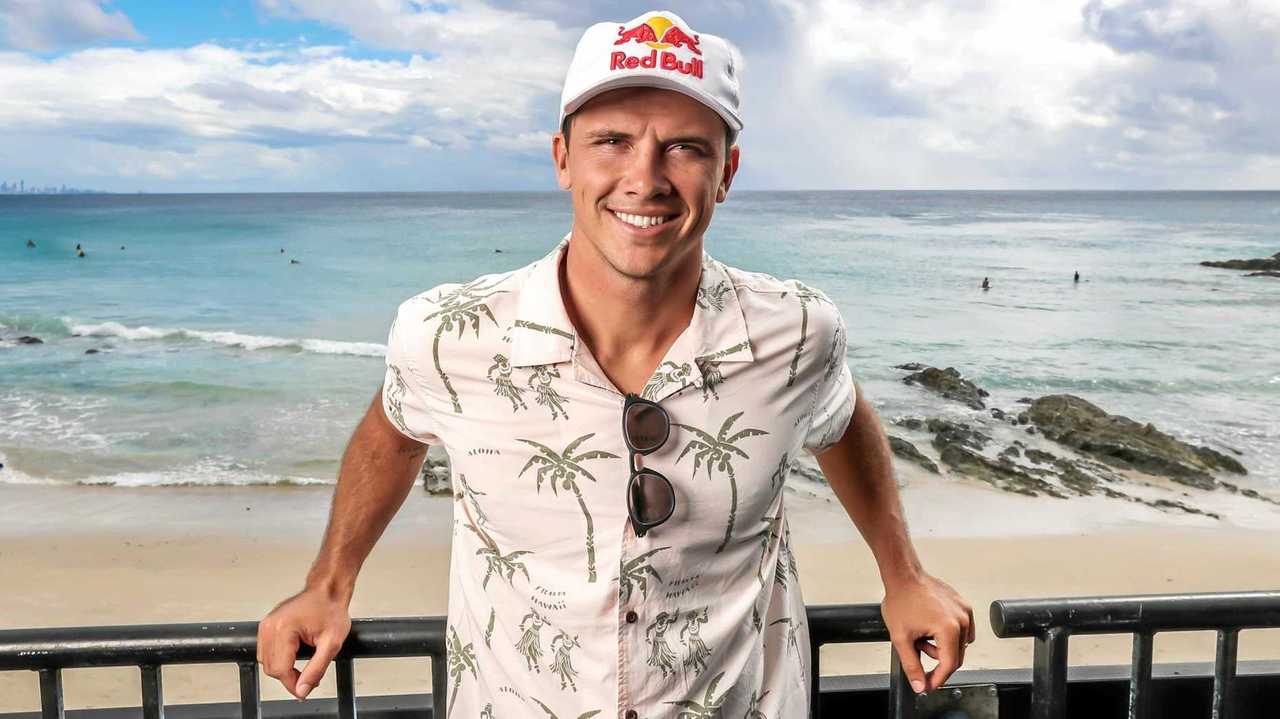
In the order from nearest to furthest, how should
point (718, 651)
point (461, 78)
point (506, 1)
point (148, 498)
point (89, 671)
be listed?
point (718, 651) → point (89, 671) → point (148, 498) → point (506, 1) → point (461, 78)

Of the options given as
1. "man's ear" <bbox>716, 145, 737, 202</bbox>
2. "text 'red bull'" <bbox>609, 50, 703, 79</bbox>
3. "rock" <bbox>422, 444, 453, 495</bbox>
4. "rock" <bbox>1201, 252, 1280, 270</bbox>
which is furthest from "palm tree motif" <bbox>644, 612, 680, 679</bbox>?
"rock" <bbox>1201, 252, 1280, 270</bbox>

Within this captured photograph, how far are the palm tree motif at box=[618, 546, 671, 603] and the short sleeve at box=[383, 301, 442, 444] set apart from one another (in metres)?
0.33

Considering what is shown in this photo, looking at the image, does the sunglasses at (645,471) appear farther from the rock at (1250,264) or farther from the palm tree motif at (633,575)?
the rock at (1250,264)

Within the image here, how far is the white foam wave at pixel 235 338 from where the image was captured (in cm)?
2156

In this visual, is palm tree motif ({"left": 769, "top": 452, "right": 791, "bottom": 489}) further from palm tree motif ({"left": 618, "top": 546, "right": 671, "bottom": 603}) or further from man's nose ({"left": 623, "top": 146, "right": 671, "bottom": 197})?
man's nose ({"left": 623, "top": 146, "right": 671, "bottom": 197})

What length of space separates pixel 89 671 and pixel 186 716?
200 inches

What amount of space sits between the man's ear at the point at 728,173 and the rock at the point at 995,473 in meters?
10.2

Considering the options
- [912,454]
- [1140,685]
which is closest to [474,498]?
[1140,685]

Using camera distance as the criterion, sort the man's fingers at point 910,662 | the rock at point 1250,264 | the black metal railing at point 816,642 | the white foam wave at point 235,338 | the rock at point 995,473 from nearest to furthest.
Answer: the black metal railing at point 816,642 < the man's fingers at point 910,662 < the rock at point 995,473 < the white foam wave at point 235,338 < the rock at point 1250,264

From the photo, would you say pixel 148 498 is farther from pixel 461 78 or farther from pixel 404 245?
pixel 461 78

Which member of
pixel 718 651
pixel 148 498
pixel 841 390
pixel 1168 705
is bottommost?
pixel 148 498

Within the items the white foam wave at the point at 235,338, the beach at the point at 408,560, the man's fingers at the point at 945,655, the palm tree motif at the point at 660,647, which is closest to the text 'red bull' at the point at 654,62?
the palm tree motif at the point at 660,647

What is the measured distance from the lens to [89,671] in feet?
18.7

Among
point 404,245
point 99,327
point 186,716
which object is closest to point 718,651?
point 186,716
